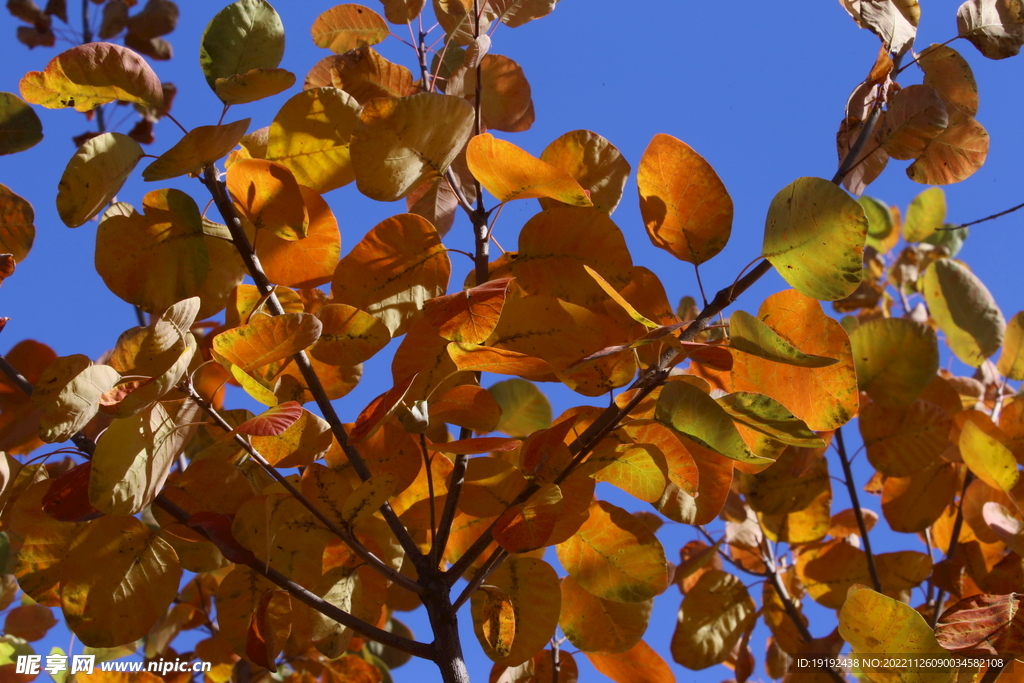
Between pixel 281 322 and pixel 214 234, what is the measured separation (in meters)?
0.20

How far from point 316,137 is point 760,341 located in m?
0.42

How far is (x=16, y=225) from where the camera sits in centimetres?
66

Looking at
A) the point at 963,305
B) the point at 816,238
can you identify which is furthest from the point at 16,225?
the point at 963,305

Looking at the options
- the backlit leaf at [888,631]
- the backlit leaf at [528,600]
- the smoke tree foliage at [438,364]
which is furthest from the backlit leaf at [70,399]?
the backlit leaf at [888,631]

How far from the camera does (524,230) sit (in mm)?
611

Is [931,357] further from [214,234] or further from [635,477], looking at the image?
[214,234]

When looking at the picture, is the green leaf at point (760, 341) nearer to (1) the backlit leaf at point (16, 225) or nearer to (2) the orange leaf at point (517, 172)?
(2) the orange leaf at point (517, 172)

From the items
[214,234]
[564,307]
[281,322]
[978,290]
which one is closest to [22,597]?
[214,234]

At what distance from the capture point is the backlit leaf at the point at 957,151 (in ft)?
2.43

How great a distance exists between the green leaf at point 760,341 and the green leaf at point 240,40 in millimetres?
474

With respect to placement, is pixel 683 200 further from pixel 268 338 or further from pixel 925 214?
pixel 925 214

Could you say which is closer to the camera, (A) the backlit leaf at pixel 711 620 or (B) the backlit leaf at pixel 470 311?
(B) the backlit leaf at pixel 470 311

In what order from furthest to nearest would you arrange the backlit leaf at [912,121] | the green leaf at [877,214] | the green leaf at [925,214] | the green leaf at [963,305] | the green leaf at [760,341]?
the green leaf at [925,214] → the green leaf at [877,214] → the green leaf at [963,305] → the backlit leaf at [912,121] → the green leaf at [760,341]

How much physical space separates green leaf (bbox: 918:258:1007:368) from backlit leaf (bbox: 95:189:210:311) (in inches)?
32.8
